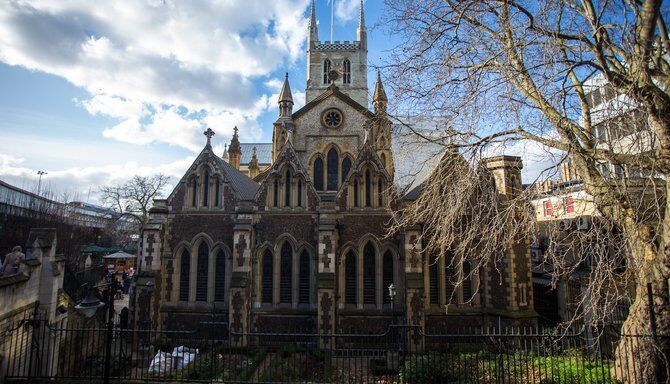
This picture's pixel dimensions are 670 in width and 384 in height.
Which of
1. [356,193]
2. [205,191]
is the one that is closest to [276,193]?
[205,191]

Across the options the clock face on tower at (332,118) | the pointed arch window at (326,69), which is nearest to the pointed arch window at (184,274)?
the clock face on tower at (332,118)

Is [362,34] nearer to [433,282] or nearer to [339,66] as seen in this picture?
[339,66]

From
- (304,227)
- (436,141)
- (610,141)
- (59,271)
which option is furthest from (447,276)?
(59,271)

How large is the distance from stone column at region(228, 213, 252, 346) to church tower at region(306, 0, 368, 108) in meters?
A: 22.9

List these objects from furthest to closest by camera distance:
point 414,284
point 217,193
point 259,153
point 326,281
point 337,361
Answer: point 259,153 → point 217,193 → point 326,281 → point 414,284 → point 337,361

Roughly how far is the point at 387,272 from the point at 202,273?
309 inches

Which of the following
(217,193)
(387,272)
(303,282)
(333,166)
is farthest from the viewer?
(333,166)

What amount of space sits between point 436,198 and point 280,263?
28.8ft

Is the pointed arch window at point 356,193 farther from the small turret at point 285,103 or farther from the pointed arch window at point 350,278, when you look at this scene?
the small turret at point 285,103

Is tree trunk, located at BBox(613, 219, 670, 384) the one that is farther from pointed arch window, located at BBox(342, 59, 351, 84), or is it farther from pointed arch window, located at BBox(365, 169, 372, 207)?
pointed arch window, located at BBox(342, 59, 351, 84)

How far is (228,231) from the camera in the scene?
53.2ft

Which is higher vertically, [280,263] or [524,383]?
[280,263]

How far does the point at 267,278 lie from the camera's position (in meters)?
15.9

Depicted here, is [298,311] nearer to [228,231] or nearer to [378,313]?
[378,313]
